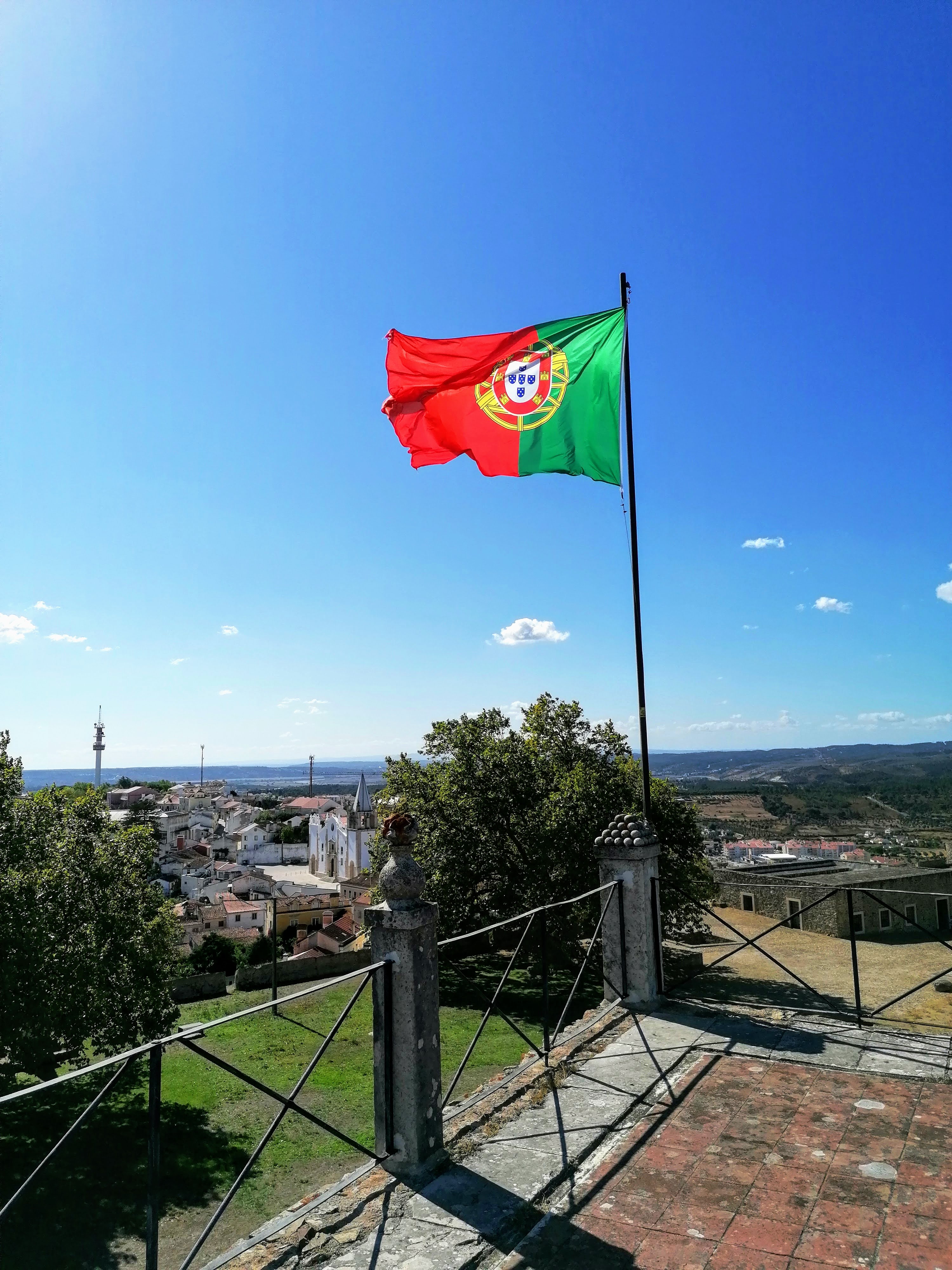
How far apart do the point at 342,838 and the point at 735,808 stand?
76823 millimetres

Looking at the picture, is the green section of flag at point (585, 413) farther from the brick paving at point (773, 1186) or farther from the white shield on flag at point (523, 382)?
the brick paving at point (773, 1186)

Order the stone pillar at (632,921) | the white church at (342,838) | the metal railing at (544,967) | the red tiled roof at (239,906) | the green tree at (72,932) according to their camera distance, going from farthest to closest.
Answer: the white church at (342,838), the red tiled roof at (239,906), the green tree at (72,932), the stone pillar at (632,921), the metal railing at (544,967)

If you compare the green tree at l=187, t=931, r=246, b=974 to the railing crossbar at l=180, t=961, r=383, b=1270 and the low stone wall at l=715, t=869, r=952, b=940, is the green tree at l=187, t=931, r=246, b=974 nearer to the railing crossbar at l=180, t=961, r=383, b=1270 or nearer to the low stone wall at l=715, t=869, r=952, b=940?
the low stone wall at l=715, t=869, r=952, b=940

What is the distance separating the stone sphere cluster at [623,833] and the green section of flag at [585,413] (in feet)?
11.7

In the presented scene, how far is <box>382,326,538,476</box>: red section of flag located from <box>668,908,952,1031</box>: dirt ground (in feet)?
26.3

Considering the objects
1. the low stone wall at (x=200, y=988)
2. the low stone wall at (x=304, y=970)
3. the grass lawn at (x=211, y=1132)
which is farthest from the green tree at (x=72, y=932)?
the low stone wall at (x=200, y=988)

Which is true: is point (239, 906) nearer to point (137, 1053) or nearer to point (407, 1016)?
point (407, 1016)

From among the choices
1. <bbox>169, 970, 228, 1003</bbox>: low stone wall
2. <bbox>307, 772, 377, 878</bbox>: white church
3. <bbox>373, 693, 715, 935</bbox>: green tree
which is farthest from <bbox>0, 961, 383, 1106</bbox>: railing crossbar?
<bbox>307, 772, 377, 878</bbox>: white church

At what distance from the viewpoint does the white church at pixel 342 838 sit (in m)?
73.8

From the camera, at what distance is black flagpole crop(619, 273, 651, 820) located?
26.5ft

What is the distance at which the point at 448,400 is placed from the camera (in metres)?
9.48

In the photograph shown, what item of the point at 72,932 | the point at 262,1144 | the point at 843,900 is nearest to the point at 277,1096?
the point at 262,1144

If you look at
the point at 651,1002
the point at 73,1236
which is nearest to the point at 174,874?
the point at 73,1236

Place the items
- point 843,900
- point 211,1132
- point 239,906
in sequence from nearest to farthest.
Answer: point 211,1132 → point 843,900 → point 239,906
